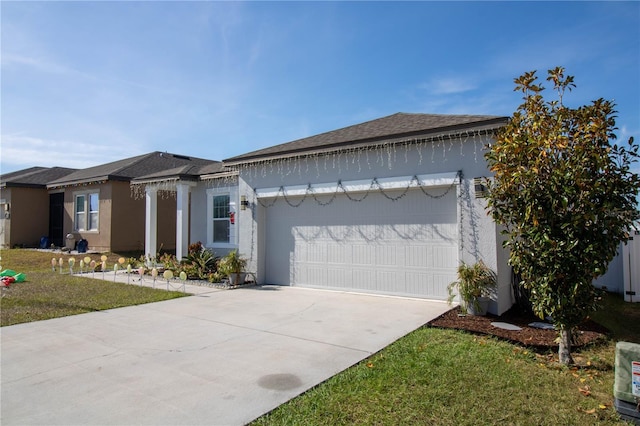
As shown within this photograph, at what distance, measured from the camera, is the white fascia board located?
7.94 meters

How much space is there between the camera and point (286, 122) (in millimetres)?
13477

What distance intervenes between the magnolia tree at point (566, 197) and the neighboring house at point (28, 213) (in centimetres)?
2280

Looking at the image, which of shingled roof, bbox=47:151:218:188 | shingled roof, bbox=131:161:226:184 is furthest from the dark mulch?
shingled roof, bbox=47:151:218:188

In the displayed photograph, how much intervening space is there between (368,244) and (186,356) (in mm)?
5245

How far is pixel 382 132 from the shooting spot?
8.87m

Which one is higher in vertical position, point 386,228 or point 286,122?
point 286,122

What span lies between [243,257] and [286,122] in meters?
5.21

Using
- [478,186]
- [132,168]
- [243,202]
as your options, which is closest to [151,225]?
[243,202]

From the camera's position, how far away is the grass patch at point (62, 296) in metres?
7.35

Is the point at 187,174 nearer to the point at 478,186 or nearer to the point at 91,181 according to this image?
the point at 91,181

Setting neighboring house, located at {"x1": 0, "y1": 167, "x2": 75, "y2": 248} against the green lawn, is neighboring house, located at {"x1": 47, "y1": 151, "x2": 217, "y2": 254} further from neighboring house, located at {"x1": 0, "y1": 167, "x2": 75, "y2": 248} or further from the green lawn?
the green lawn

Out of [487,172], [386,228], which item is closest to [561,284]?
[487,172]

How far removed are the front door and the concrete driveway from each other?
53.0 ft

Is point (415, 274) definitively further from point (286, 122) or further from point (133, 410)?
point (286, 122)
